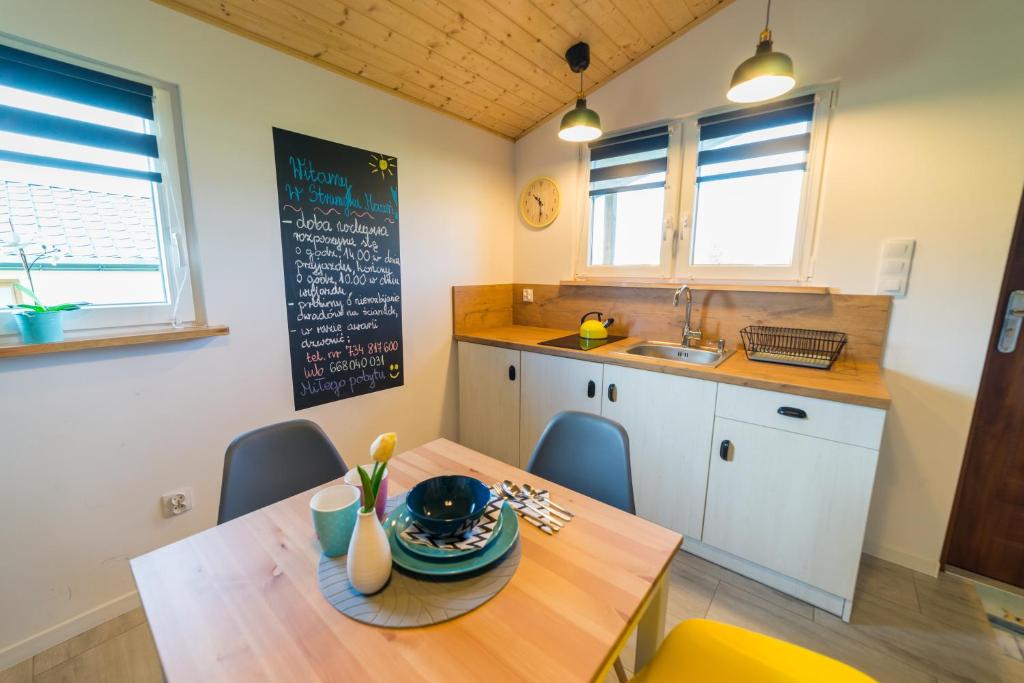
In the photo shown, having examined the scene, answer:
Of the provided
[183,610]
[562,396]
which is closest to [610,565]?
[183,610]

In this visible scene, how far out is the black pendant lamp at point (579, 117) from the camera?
1.91m

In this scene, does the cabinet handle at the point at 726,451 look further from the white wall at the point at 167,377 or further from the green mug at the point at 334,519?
the white wall at the point at 167,377

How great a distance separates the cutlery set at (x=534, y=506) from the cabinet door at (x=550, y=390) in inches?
39.6

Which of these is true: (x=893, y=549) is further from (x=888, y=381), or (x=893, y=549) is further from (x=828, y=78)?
(x=828, y=78)

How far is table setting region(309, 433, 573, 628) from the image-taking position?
2.46 feet

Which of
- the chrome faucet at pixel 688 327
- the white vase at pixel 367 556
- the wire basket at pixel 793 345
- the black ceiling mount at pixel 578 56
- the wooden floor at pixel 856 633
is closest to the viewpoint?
the white vase at pixel 367 556

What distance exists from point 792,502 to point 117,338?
261cm

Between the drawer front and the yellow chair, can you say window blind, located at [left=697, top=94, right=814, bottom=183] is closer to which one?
the drawer front

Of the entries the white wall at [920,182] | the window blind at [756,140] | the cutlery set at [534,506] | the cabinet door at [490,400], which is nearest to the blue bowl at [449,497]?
the cutlery set at [534,506]

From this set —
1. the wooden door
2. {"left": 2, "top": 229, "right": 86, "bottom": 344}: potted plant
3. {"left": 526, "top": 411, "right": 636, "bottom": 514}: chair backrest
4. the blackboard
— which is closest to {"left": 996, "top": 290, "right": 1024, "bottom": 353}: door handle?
the wooden door

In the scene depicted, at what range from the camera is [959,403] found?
67.5 inches

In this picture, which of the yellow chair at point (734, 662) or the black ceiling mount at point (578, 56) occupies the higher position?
the black ceiling mount at point (578, 56)

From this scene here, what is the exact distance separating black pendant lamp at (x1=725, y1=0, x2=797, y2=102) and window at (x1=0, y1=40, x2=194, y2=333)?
2130 mm

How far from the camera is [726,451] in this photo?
174 cm
